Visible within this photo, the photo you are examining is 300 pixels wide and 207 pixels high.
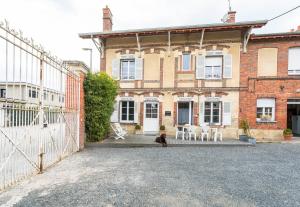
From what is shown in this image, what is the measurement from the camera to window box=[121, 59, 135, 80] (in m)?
11.9

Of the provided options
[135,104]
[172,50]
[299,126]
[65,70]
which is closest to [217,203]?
[65,70]

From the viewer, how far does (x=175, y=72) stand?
37.1ft

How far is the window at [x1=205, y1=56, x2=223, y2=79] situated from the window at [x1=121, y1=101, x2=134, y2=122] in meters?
5.12

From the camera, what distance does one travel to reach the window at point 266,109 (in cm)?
1062

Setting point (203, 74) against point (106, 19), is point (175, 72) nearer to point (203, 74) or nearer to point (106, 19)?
point (203, 74)

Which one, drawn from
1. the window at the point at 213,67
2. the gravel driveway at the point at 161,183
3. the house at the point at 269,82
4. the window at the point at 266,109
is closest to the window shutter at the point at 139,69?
the window at the point at 213,67

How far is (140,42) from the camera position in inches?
455

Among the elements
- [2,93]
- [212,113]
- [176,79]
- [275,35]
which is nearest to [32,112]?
[2,93]

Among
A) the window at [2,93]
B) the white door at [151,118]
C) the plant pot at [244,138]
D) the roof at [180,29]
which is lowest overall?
the plant pot at [244,138]

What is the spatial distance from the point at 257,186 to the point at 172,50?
30.1 ft

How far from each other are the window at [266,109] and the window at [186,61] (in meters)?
4.64

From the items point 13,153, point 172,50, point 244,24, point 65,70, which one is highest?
point 244,24

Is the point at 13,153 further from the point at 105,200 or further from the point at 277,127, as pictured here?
the point at 277,127

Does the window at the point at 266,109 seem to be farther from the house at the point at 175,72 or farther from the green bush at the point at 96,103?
the green bush at the point at 96,103
